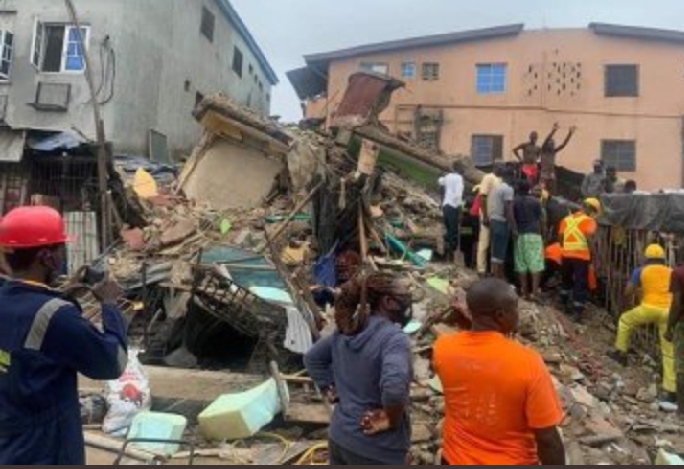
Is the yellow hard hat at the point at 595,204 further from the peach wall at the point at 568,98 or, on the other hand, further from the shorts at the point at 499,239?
the peach wall at the point at 568,98

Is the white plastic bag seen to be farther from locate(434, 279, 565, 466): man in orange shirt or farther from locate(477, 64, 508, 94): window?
locate(477, 64, 508, 94): window

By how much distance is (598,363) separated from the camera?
8.33 meters

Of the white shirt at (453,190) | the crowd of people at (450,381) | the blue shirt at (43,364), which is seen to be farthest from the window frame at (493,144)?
the blue shirt at (43,364)

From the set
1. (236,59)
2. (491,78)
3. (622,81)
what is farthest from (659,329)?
(236,59)

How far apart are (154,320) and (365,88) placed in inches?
382

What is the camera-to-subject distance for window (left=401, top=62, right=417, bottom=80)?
27703 millimetres

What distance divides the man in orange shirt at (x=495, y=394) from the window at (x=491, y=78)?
25.3 m

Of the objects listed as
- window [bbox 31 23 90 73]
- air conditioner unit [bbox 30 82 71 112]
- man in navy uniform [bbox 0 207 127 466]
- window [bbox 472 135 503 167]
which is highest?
window [bbox 31 23 90 73]

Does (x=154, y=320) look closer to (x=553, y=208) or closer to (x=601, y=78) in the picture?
(x=553, y=208)

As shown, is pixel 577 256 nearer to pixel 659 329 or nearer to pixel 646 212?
pixel 646 212

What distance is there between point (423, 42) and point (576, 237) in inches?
753

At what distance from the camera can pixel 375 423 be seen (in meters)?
2.97

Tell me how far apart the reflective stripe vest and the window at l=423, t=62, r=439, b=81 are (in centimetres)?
1882

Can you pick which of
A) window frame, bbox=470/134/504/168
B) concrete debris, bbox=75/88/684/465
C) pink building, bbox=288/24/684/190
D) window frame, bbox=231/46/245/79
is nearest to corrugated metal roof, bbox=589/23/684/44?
pink building, bbox=288/24/684/190
